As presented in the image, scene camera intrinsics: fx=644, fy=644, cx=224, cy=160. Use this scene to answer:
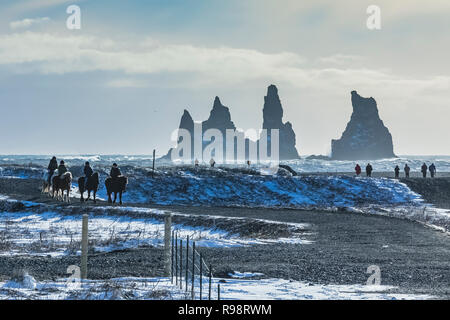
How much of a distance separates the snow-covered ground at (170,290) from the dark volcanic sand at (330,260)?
816mm

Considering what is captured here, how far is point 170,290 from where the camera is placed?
10.7 metres

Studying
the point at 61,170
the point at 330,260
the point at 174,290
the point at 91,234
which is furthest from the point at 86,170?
the point at 174,290

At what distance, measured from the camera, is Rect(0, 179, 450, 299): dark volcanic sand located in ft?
42.5

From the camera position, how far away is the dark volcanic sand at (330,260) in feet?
42.5

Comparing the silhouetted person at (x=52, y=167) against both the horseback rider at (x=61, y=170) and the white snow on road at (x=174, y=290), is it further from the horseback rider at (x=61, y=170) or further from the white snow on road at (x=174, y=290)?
the white snow on road at (x=174, y=290)

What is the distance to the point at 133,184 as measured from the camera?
4481cm

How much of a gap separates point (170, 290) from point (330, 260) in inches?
246

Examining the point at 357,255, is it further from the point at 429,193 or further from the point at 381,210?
the point at 429,193

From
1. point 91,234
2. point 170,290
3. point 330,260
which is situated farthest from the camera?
point 91,234

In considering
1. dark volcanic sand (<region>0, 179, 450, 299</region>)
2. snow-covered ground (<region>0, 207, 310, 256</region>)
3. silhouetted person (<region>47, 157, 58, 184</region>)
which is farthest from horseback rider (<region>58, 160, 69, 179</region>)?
dark volcanic sand (<region>0, 179, 450, 299</region>)

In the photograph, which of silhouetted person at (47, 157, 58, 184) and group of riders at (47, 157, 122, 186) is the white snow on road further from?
silhouetted person at (47, 157, 58, 184)

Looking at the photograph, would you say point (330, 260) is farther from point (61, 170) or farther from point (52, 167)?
point (52, 167)
